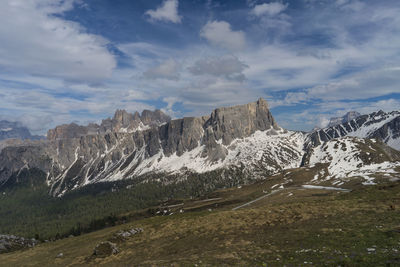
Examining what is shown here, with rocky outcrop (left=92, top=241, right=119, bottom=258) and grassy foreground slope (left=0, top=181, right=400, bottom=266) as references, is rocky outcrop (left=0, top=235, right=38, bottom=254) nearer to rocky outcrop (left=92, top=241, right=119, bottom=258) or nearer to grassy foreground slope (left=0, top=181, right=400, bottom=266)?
grassy foreground slope (left=0, top=181, right=400, bottom=266)

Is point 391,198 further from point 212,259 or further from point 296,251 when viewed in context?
point 212,259

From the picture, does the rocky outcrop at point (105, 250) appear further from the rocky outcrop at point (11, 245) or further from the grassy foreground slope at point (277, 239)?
the rocky outcrop at point (11, 245)

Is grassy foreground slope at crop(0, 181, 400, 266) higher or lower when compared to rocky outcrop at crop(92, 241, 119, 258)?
higher

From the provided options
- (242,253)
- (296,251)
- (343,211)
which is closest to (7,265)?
(242,253)

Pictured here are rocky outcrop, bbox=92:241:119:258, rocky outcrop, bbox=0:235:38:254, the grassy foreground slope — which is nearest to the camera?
the grassy foreground slope

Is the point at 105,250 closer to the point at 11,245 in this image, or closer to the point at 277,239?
the point at 277,239

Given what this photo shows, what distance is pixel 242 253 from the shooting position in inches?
1160

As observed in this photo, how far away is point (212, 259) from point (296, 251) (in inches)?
383

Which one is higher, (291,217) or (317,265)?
(317,265)

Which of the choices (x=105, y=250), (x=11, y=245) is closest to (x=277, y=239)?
(x=105, y=250)

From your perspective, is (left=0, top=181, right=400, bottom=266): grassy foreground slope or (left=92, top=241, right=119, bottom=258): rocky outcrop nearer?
(left=0, top=181, right=400, bottom=266): grassy foreground slope

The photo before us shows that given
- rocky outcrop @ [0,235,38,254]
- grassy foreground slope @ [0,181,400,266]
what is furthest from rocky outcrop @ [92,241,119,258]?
rocky outcrop @ [0,235,38,254]

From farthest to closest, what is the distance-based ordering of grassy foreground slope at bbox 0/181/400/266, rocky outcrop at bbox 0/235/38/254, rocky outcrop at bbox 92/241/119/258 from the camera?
rocky outcrop at bbox 0/235/38/254
rocky outcrop at bbox 92/241/119/258
grassy foreground slope at bbox 0/181/400/266

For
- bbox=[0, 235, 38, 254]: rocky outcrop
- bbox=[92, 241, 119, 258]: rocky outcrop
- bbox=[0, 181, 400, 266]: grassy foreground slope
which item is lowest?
Result: bbox=[0, 235, 38, 254]: rocky outcrop
